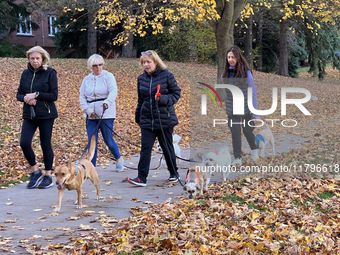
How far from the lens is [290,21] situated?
101 ft

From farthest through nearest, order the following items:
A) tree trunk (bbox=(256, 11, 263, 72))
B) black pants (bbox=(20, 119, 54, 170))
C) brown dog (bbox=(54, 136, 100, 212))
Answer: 1. tree trunk (bbox=(256, 11, 263, 72))
2. black pants (bbox=(20, 119, 54, 170))
3. brown dog (bbox=(54, 136, 100, 212))

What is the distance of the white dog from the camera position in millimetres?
5969

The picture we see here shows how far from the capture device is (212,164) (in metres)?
6.07

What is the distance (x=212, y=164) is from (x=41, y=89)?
3.01m

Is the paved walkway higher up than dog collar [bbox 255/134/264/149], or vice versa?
dog collar [bbox 255/134/264/149]

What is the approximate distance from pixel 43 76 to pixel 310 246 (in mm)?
4786

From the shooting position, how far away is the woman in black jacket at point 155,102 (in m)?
6.38

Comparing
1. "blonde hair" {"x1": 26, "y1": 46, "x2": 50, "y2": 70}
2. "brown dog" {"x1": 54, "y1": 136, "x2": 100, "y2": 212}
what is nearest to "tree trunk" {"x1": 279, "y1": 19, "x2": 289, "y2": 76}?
"blonde hair" {"x1": 26, "y1": 46, "x2": 50, "y2": 70}

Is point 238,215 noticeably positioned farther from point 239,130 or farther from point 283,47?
point 283,47

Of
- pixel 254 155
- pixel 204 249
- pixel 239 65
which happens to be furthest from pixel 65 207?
pixel 239 65

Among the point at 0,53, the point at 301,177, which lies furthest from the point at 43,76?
the point at 0,53

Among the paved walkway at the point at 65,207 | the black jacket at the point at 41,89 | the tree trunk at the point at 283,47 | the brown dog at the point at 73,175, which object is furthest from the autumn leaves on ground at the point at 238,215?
the tree trunk at the point at 283,47

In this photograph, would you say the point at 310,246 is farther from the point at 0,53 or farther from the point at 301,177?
the point at 0,53

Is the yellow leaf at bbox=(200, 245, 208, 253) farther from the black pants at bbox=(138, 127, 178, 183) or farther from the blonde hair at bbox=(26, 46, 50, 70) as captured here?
the blonde hair at bbox=(26, 46, 50, 70)
